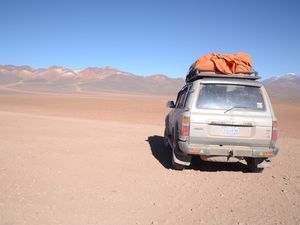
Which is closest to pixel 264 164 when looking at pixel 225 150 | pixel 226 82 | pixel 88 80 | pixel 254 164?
pixel 254 164

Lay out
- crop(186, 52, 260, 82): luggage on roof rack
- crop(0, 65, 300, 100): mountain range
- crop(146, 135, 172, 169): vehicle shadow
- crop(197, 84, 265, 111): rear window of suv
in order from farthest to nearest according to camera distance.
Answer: crop(0, 65, 300, 100): mountain range → crop(146, 135, 172, 169): vehicle shadow → crop(186, 52, 260, 82): luggage on roof rack → crop(197, 84, 265, 111): rear window of suv

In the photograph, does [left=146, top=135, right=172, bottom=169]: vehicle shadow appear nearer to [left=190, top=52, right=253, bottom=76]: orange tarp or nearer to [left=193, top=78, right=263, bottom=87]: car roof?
[left=193, top=78, right=263, bottom=87]: car roof

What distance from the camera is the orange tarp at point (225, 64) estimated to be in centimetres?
632

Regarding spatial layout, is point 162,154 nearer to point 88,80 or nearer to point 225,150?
point 225,150

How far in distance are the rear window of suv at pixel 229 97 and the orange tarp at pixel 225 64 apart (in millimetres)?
659

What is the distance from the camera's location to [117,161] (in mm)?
6750

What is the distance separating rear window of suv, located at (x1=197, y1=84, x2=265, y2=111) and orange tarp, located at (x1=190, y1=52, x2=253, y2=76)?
0.66m

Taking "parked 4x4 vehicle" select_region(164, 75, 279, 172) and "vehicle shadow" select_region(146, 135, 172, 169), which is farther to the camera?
"vehicle shadow" select_region(146, 135, 172, 169)

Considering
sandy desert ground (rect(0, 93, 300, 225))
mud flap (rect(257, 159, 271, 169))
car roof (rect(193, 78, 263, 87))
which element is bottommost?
sandy desert ground (rect(0, 93, 300, 225))

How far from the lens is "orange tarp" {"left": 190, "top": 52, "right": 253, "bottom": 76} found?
6322 mm

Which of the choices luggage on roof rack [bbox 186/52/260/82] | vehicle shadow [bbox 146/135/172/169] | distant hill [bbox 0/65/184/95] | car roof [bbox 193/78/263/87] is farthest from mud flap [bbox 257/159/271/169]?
distant hill [bbox 0/65/184/95]

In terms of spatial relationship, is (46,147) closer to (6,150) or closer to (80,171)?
(6,150)

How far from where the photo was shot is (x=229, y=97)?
5.65 m

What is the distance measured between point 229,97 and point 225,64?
Answer: 1.05 m
